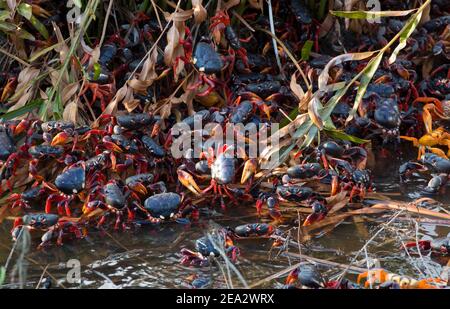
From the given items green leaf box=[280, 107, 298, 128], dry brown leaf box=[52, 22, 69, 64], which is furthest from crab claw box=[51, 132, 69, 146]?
green leaf box=[280, 107, 298, 128]

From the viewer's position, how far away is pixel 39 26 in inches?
221

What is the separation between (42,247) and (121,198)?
0.53 m

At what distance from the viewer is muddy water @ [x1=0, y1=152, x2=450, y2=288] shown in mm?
4254

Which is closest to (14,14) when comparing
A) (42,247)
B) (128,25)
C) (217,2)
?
(128,25)

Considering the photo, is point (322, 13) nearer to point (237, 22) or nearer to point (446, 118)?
point (237, 22)

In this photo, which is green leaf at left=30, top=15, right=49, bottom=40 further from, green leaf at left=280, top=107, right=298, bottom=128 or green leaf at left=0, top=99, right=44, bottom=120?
green leaf at left=280, top=107, right=298, bottom=128

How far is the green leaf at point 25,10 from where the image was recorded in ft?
17.7

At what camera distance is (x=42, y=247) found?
466cm

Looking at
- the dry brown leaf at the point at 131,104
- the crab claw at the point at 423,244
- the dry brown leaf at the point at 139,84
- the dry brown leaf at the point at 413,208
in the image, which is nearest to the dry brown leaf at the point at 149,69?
the dry brown leaf at the point at 139,84

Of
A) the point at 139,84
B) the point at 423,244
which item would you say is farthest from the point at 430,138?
the point at 139,84

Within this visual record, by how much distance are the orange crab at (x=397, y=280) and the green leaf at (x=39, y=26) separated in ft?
9.47

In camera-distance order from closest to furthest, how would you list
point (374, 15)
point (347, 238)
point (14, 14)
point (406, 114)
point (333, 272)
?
point (333, 272) → point (347, 238) → point (374, 15) → point (14, 14) → point (406, 114)
